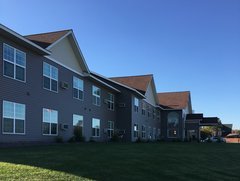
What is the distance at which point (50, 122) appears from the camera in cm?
2436

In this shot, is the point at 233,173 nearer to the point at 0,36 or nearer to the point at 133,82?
the point at 0,36

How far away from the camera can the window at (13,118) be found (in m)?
19.4

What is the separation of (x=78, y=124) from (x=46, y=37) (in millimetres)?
7423

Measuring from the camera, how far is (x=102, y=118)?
34781 millimetres

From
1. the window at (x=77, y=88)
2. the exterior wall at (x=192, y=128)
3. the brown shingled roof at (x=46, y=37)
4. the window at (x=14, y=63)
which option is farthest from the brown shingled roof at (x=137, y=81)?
the window at (x=14, y=63)

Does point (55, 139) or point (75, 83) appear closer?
point (55, 139)

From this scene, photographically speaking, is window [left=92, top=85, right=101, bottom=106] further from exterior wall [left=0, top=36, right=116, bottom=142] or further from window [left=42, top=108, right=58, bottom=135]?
window [left=42, top=108, right=58, bottom=135]

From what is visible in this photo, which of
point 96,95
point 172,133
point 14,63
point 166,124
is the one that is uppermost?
point 14,63

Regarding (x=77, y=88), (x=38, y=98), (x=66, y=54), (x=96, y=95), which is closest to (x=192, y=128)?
(x=96, y=95)

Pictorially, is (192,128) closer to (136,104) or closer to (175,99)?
(175,99)

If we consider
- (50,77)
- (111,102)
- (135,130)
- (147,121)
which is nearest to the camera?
(50,77)

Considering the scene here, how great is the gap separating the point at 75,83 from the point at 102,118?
7.08 m

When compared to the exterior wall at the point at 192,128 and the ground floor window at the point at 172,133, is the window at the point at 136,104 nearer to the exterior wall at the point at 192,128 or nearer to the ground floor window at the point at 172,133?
the ground floor window at the point at 172,133

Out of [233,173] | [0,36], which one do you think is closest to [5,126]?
[0,36]
